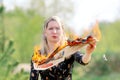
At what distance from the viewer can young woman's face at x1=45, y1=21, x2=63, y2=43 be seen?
184 inches

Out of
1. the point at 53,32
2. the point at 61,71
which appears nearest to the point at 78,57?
the point at 61,71

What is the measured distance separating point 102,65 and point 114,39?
872 cm

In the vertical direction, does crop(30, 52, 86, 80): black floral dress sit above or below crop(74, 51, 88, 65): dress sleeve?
below

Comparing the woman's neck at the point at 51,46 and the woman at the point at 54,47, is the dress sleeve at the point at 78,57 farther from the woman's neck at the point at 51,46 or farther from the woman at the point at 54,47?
the woman's neck at the point at 51,46

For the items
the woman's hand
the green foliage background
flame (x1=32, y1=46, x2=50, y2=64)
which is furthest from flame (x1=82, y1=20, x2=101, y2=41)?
the green foliage background

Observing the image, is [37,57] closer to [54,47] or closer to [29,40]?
[54,47]

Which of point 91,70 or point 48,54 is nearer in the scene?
point 48,54

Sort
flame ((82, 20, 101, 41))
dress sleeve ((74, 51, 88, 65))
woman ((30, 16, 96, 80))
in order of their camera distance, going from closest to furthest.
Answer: flame ((82, 20, 101, 41))
dress sleeve ((74, 51, 88, 65))
woman ((30, 16, 96, 80))

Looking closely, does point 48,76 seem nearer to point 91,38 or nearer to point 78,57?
point 78,57

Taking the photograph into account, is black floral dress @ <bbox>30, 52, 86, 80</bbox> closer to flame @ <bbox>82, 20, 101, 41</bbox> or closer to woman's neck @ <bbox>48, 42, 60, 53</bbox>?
woman's neck @ <bbox>48, 42, 60, 53</bbox>

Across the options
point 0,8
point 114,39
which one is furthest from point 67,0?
point 0,8

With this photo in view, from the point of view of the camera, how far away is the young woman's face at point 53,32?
4.68 m

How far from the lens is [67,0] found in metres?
34.6

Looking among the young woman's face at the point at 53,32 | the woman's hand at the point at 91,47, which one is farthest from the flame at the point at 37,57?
the woman's hand at the point at 91,47
